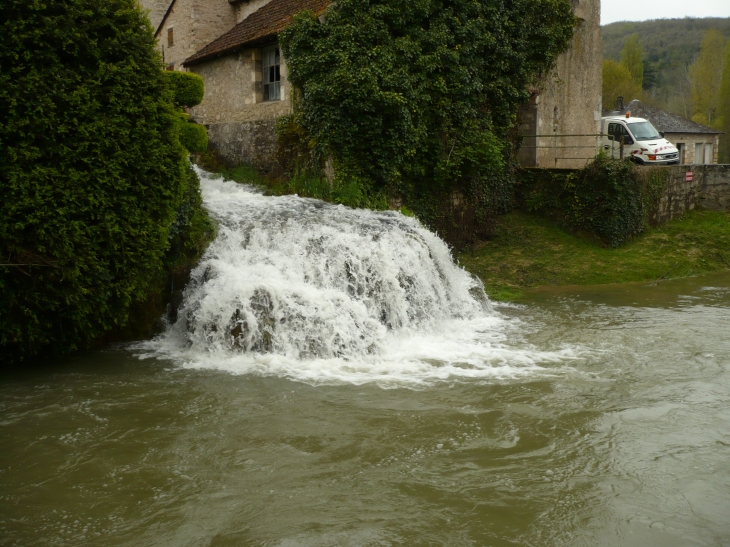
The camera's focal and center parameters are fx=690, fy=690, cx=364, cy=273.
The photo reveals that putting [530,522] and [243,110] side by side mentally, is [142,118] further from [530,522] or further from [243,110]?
[243,110]

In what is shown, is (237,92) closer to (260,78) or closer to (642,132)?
(260,78)

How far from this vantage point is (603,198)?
1748 cm

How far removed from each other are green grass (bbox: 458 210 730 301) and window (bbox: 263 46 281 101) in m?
6.19

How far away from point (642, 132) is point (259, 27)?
510 inches

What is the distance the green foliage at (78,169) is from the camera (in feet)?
26.8

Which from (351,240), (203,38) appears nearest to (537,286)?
(351,240)

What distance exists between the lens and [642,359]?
9391mm

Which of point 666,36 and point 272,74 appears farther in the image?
point 666,36

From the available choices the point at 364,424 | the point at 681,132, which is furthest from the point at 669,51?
the point at 364,424

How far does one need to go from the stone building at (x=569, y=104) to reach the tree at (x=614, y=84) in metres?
26.9

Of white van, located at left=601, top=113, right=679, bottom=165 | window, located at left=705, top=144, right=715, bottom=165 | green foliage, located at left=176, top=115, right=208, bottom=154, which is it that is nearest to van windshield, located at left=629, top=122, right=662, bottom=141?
white van, located at left=601, top=113, right=679, bottom=165

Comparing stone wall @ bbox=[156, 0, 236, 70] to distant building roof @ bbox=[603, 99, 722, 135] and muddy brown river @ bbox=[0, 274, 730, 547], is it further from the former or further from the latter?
distant building roof @ bbox=[603, 99, 722, 135]

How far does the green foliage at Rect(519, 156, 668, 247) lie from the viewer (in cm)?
1731

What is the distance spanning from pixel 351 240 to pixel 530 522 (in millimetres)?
6938
